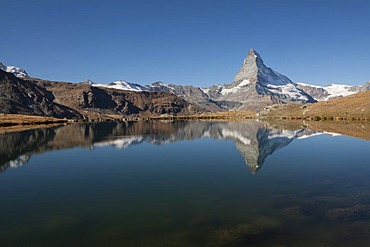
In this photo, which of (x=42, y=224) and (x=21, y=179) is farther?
(x=21, y=179)

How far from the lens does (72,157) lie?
54.2 m

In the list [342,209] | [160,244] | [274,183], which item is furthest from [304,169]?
[160,244]

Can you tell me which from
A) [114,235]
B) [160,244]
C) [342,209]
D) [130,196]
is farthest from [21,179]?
[342,209]

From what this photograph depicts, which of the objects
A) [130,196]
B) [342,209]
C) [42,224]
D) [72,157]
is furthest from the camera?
[72,157]

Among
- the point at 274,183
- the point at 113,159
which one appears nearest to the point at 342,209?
the point at 274,183

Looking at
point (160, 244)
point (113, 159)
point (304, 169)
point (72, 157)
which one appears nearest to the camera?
point (160, 244)

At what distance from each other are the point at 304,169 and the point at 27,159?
41211 mm

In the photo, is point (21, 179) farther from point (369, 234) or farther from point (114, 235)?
point (369, 234)

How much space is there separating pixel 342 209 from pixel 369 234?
4.63 meters

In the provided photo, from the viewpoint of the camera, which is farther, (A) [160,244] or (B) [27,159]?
(B) [27,159]

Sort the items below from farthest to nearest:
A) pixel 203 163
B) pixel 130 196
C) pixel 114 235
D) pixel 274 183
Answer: pixel 203 163 → pixel 274 183 → pixel 130 196 → pixel 114 235

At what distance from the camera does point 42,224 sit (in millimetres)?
21125

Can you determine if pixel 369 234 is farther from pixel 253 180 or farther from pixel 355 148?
pixel 355 148

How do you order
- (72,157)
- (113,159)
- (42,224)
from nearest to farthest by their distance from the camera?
(42,224)
(113,159)
(72,157)
